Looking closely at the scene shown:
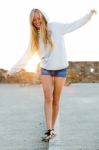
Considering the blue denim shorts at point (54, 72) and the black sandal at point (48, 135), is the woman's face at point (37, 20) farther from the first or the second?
the black sandal at point (48, 135)

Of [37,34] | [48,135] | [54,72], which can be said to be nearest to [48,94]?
[54,72]

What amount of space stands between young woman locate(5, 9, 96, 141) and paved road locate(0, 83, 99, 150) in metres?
0.43

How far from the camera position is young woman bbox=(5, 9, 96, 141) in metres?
7.91

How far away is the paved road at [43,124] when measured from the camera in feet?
26.2

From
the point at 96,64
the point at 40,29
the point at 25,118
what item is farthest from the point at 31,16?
the point at 96,64

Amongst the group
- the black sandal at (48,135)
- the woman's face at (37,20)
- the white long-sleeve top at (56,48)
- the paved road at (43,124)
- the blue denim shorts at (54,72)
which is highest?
the woman's face at (37,20)

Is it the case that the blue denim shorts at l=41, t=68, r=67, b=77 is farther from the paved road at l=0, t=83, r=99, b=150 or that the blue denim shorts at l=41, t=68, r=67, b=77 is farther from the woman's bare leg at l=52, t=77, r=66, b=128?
the paved road at l=0, t=83, r=99, b=150

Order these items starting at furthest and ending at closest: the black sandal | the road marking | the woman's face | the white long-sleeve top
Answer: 1. the black sandal
2. the white long-sleeve top
3. the woman's face
4. the road marking

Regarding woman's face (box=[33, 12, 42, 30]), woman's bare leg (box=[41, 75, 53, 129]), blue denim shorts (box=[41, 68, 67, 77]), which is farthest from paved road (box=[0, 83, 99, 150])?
woman's face (box=[33, 12, 42, 30])

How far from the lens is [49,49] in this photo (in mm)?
8000

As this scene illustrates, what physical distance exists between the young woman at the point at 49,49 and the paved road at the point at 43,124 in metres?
0.43

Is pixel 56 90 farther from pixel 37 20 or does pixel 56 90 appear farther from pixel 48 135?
pixel 37 20

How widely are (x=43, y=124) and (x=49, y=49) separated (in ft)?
7.35

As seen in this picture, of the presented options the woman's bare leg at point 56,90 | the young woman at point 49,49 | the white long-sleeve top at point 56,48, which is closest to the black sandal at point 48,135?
the young woman at point 49,49
